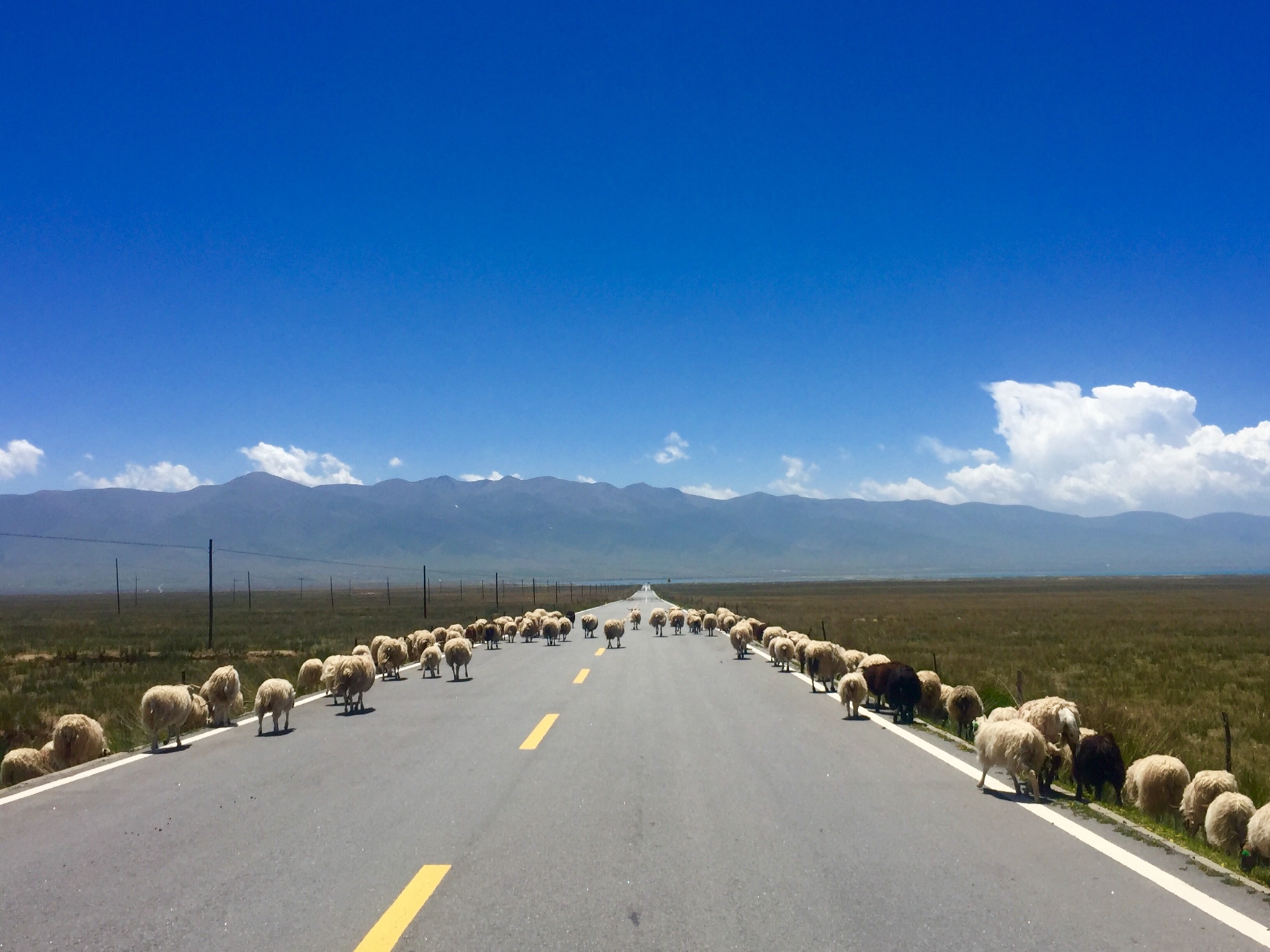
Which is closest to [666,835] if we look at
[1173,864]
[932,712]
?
[1173,864]

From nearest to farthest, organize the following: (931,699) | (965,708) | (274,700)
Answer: (274,700) → (965,708) → (931,699)

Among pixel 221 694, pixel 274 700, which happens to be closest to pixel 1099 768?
pixel 274 700

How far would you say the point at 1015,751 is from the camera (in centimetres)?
827

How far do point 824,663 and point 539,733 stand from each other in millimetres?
6946

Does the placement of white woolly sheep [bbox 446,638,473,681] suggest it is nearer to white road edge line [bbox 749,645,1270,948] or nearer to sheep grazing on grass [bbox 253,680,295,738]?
sheep grazing on grass [bbox 253,680,295,738]

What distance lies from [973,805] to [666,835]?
3010mm

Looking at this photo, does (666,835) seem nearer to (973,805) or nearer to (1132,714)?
(973,805)

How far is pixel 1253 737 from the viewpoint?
44.9 ft

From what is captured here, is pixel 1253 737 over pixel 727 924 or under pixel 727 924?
under

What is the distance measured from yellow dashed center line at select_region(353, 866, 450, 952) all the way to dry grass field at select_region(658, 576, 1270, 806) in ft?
26.2

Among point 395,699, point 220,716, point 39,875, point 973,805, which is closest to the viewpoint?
point 39,875

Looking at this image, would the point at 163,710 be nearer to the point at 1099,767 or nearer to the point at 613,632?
the point at 1099,767

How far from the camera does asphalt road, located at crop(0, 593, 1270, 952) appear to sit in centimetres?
499

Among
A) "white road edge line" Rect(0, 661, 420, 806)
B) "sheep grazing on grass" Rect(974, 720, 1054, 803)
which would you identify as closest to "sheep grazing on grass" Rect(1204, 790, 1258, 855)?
"sheep grazing on grass" Rect(974, 720, 1054, 803)
